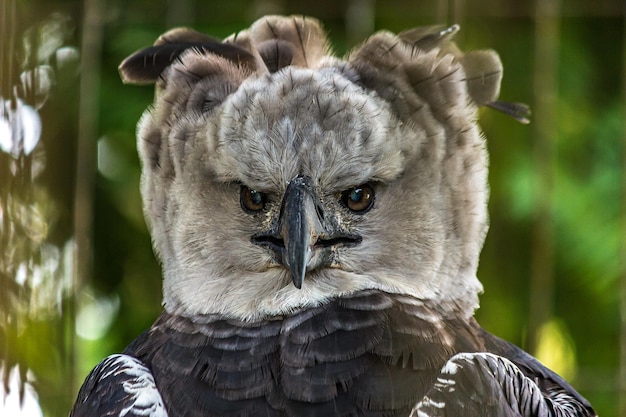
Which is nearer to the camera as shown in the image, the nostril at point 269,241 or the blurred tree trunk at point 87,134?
the nostril at point 269,241

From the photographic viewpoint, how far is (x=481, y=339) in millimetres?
1729

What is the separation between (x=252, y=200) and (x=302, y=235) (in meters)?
0.18

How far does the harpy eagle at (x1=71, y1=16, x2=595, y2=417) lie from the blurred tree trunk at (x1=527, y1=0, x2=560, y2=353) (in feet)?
3.61

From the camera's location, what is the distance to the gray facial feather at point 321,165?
168 cm

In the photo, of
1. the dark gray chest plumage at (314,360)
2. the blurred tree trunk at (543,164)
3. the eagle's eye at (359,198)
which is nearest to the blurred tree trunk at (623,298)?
the blurred tree trunk at (543,164)

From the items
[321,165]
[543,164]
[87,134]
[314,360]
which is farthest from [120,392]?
[543,164]

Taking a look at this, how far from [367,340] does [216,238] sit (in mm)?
379

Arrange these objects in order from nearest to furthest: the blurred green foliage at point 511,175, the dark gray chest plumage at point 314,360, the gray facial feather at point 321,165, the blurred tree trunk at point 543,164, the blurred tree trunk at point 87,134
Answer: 1. the dark gray chest plumage at point 314,360
2. the gray facial feather at point 321,165
3. the blurred tree trunk at point 87,134
4. the blurred tree trunk at point 543,164
5. the blurred green foliage at point 511,175

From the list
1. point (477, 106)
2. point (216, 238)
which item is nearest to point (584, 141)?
point (477, 106)

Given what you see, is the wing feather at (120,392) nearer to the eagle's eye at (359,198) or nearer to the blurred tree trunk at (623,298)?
the eagle's eye at (359,198)

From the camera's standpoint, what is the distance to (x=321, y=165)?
5.43 feet

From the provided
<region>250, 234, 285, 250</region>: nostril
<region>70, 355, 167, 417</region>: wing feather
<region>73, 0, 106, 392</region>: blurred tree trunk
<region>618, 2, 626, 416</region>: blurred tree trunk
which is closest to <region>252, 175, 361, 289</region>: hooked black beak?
<region>250, 234, 285, 250</region>: nostril

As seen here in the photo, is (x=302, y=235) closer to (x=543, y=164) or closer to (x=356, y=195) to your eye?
(x=356, y=195)

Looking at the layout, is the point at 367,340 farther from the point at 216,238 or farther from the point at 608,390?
the point at 608,390
